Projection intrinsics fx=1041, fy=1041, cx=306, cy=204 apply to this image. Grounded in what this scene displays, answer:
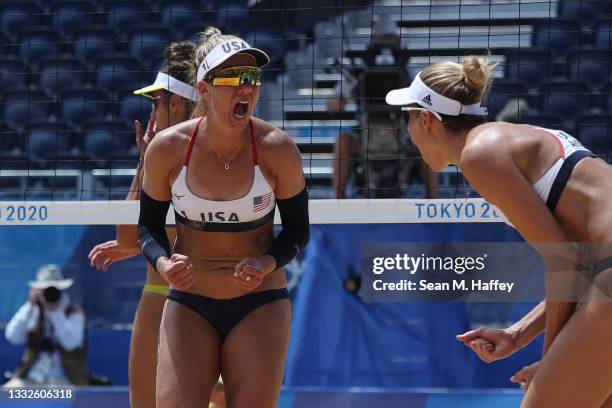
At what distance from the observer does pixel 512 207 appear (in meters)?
3.58

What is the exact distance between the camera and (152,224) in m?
4.50

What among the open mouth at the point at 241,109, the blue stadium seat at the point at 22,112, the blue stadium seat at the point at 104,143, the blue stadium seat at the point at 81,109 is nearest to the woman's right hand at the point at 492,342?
the open mouth at the point at 241,109

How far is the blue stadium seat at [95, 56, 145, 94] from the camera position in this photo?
12.4 metres

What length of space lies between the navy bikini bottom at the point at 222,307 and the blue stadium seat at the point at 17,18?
10.5 m

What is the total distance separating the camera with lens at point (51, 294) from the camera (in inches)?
320

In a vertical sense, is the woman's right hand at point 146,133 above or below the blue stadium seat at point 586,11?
below

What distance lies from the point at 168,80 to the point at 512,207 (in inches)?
93.4

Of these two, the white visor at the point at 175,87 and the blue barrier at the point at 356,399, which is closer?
the white visor at the point at 175,87

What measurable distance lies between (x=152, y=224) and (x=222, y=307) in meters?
0.51

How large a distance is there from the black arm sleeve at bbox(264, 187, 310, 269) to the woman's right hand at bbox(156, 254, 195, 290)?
15.7 inches

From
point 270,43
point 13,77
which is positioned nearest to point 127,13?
point 13,77

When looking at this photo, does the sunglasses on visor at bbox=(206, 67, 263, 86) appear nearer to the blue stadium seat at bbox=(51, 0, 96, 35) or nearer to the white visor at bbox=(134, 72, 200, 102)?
the white visor at bbox=(134, 72, 200, 102)

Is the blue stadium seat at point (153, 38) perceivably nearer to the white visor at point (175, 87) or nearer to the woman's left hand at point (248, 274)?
the white visor at point (175, 87)

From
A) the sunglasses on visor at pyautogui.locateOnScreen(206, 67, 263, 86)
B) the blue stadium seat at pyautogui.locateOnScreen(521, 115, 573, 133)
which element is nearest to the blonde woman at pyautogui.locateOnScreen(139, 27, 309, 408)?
the sunglasses on visor at pyautogui.locateOnScreen(206, 67, 263, 86)
